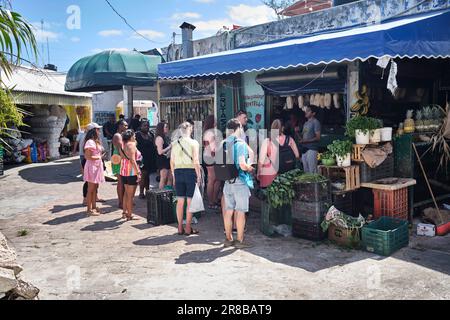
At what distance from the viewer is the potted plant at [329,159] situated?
7121mm

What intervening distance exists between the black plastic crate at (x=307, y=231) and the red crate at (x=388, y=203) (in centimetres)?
101

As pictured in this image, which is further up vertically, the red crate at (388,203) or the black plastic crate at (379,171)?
the black plastic crate at (379,171)

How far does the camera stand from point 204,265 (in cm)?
572

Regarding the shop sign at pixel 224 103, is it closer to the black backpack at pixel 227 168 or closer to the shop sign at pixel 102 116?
the black backpack at pixel 227 168

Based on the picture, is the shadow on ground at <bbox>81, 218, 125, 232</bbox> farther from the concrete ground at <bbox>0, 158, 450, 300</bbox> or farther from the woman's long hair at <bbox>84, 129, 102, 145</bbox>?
the woman's long hair at <bbox>84, 129, 102, 145</bbox>

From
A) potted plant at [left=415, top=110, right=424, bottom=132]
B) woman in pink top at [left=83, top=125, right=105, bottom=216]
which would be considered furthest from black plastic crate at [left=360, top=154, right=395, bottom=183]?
woman in pink top at [left=83, top=125, right=105, bottom=216]

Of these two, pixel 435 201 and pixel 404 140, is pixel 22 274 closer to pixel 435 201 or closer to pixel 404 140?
pixel 404 140

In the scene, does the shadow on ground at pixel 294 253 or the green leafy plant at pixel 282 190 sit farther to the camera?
the green leafy plant at pixel 282 190

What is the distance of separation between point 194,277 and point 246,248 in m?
1.32

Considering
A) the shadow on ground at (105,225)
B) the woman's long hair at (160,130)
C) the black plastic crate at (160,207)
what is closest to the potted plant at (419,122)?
the black plastic crate at (160,207)

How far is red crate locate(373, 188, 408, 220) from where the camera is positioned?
22.6 feet

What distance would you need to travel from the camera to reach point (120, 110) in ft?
66.5

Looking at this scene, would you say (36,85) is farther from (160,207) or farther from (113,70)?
(160,207)

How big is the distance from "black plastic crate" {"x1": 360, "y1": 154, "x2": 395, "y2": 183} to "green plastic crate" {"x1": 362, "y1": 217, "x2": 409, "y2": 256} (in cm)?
90
